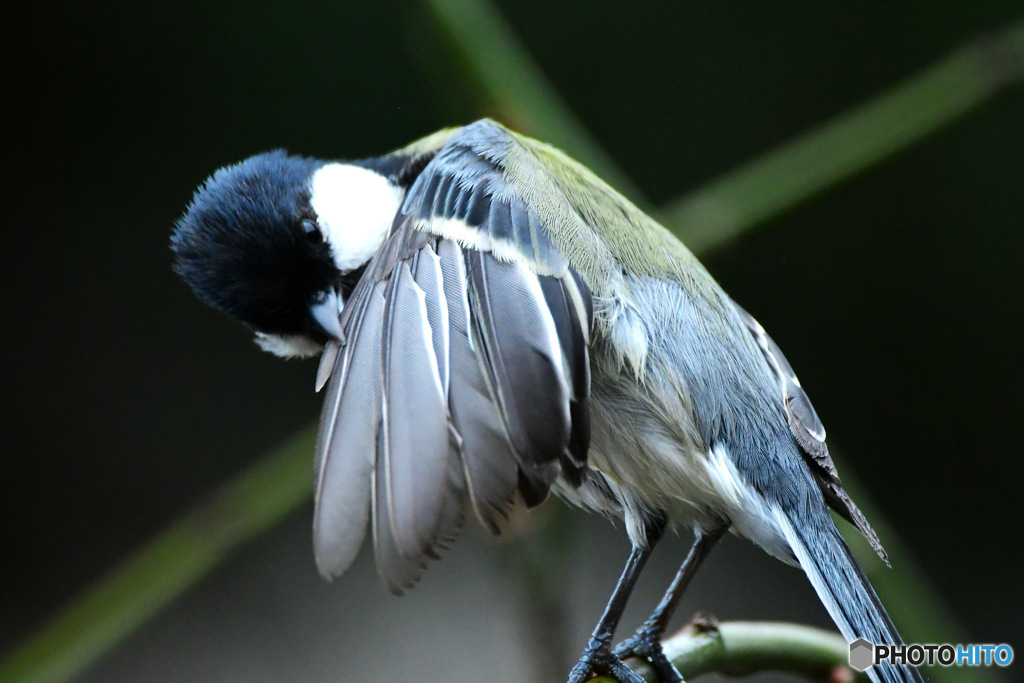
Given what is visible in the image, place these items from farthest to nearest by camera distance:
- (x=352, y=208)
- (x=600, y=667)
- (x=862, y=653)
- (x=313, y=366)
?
(x=313, y=366) → (x=352, y=208) → (x=600, y=667) → (x=862, y=653)

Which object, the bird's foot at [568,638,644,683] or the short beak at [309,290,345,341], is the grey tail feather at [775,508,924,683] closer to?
the bird's foot at [568,638,644,683]

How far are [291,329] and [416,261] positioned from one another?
416 mm

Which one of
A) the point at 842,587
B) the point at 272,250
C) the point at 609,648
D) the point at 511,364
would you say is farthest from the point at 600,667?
the point at 272,250

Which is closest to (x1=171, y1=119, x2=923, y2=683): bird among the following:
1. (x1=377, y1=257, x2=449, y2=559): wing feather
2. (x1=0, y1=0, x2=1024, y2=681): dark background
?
(x1=377, y1=257, x2=449, y2=559): wing feather

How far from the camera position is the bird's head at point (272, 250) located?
1.35 meters

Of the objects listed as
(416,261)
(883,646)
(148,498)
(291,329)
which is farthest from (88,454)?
(883,646)

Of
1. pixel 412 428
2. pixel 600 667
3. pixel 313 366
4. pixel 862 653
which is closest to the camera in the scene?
pixel 412 428

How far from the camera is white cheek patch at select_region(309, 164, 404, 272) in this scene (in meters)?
1.42

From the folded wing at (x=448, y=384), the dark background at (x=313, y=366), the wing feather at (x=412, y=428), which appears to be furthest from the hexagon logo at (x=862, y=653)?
the dark background at (x=313, y=366)

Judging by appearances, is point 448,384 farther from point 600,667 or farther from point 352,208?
point 352,208

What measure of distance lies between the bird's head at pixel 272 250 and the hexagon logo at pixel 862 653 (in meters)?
0.75

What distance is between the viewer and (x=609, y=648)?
1213 mm

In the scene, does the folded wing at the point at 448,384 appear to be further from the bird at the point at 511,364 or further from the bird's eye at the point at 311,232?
the bird's eye at the point at 311,232

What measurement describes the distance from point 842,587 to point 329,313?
739 millimetres
